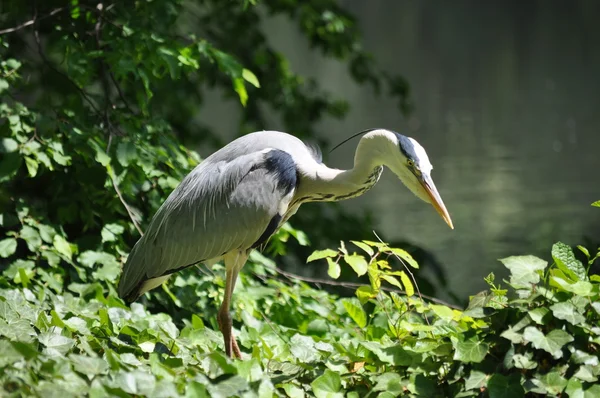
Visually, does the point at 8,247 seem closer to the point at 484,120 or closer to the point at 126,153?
the point at 126,153

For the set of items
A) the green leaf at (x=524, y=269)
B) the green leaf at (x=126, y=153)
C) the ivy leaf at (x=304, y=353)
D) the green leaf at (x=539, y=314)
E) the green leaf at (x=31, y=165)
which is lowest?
the ivy leaf at (x=304, y=353)

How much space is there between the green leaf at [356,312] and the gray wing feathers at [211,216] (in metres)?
0.59

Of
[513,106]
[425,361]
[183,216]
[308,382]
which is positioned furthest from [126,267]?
[513,106]

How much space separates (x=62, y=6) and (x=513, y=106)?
13901mm

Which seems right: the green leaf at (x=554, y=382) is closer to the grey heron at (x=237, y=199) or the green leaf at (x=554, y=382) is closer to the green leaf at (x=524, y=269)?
the green leaf at (x=524, y=269)

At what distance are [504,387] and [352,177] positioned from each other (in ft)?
4.76

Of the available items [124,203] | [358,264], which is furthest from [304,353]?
[124,203]

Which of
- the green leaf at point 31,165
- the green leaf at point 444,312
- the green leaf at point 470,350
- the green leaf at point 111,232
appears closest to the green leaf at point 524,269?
the green leaf at point 470,350

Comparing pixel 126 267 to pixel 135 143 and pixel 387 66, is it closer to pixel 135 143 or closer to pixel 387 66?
pixel 135 143

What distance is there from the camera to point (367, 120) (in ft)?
54.2

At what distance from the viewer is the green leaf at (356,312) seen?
168 inches

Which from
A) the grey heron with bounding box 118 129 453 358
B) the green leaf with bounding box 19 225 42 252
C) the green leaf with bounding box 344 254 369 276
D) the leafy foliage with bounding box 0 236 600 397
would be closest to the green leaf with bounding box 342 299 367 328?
the leafy foliage with bounding box 0 236 600 397

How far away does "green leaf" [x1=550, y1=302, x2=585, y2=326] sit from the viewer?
2869mm

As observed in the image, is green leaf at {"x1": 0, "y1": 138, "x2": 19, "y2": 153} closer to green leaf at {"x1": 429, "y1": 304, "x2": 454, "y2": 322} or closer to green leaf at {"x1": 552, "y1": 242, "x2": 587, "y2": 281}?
green leaf at {"x1": 429, "y1": 304, "x2": 454, "y2": 322}
